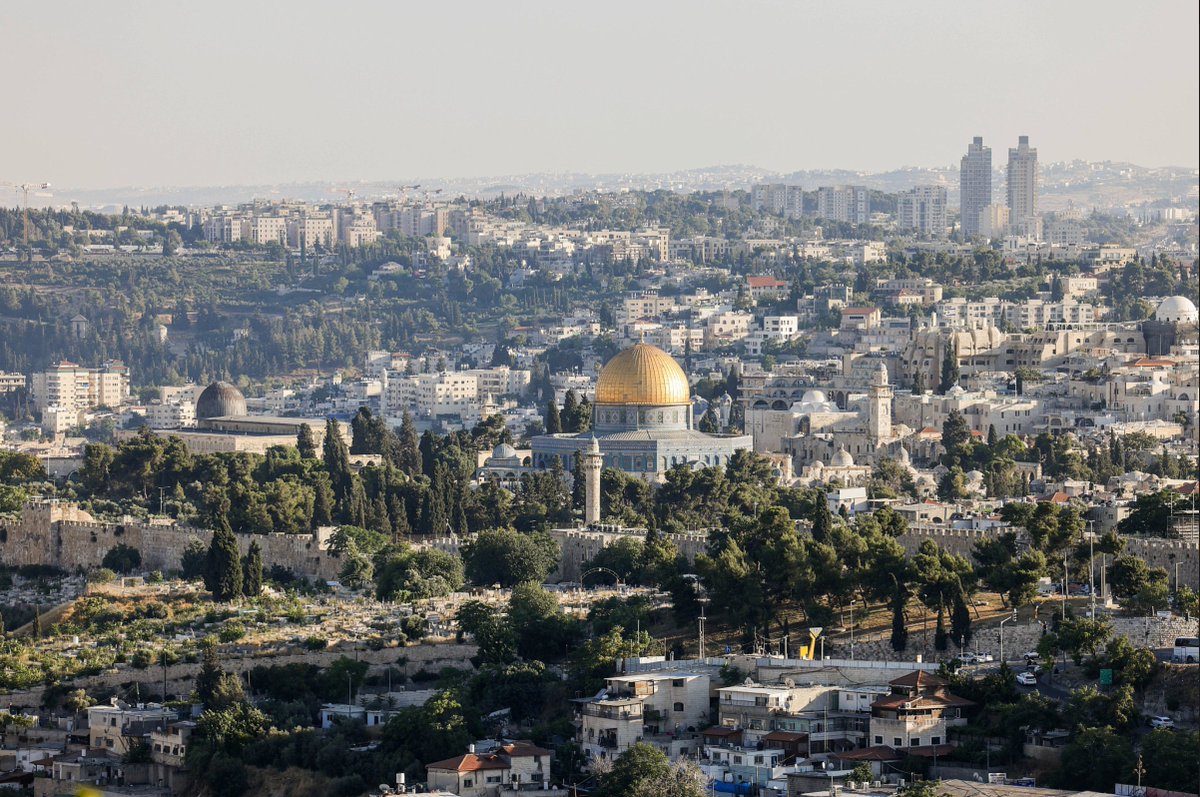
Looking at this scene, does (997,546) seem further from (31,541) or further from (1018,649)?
(31,541)

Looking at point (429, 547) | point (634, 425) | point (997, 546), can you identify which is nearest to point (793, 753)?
point (997, 546)

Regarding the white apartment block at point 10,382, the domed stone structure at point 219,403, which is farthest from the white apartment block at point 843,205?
the domed stone structure at point 219,403

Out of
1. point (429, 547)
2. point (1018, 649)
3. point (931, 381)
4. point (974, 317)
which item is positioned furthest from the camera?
point (974, 317)

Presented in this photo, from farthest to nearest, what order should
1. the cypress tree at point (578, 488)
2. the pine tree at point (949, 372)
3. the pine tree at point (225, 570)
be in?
the pine tree at point (949, 372) < the cypress tree at point (578, 488) < the pine tree at point (225, 570)

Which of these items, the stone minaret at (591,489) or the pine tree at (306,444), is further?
the pine tree at (306,444)

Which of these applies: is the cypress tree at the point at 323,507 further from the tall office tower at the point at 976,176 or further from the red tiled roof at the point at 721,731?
the tall office tower at the point at 976,176

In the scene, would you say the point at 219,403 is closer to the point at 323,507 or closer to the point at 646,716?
the point at 323,507

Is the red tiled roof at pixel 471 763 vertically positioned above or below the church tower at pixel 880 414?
below
